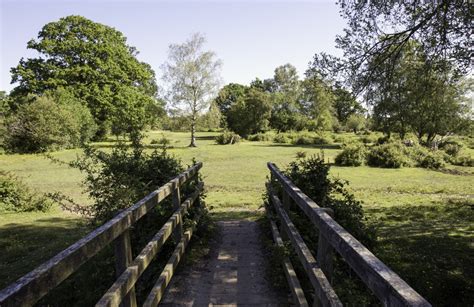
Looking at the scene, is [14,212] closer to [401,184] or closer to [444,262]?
[444,262]

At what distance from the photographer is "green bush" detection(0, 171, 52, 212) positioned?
991 cm

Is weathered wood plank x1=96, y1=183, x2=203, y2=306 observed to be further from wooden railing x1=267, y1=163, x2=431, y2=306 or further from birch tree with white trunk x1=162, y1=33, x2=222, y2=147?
birch tree with white trunk x1=162, y1=33, x2=222, y2=147

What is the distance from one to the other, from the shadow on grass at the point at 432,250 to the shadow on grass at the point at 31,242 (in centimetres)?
567

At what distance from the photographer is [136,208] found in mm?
2764

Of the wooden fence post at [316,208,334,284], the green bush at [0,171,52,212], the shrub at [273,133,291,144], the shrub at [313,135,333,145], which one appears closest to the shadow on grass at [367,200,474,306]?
the wooden fence post at [316,208,334,284]

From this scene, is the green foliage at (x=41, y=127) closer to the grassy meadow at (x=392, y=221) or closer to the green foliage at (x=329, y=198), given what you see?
Result: the grassy meadow at (x=392, y=221)

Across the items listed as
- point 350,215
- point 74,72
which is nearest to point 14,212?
A: point 350,215

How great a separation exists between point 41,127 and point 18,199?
20.5m

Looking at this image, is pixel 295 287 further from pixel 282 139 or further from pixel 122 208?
pixel 282 139

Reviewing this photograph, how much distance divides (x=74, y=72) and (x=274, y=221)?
36.5 m

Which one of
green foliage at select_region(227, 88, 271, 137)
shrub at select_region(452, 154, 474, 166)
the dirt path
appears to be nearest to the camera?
the dirt path

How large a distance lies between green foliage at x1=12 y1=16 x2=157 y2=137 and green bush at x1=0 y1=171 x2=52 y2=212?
970 inches

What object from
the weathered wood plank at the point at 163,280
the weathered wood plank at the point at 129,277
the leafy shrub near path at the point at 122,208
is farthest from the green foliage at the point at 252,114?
the weathered wood plank at the point at 129,277

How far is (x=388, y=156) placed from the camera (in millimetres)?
20891
